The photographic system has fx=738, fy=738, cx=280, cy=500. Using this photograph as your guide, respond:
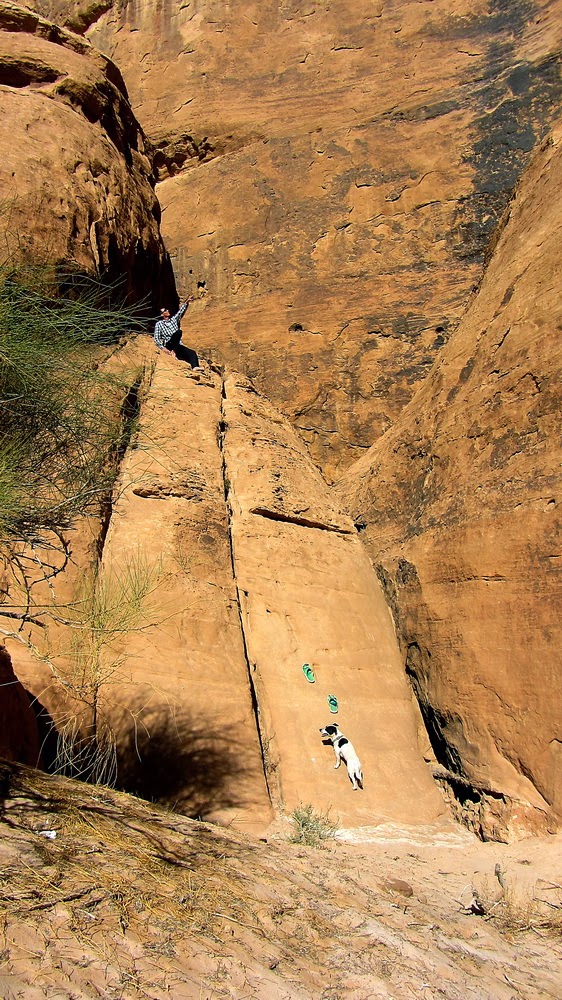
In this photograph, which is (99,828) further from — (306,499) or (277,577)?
(306,499)

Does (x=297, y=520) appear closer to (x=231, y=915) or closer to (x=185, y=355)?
(x=185, y=355)

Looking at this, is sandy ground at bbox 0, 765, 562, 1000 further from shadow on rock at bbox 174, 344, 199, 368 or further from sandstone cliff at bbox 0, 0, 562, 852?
shadow on rock at bbox 174, 344, 199, 368

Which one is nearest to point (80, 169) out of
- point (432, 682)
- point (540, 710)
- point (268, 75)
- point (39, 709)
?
point (39, 709)

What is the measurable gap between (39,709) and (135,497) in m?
2.66

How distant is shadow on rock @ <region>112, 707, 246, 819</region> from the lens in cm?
584

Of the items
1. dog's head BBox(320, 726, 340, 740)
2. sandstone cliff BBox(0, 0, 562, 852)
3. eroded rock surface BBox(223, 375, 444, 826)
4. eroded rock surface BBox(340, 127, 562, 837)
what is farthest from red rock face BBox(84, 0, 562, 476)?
dog's head BBox(320, 726, 340, 740)

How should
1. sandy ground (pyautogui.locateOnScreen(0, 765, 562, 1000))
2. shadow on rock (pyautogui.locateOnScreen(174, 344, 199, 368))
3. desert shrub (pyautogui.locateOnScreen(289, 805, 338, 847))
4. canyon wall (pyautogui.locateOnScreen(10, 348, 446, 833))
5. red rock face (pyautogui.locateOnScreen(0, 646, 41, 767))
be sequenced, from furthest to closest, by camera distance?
shadow on rock (pyautogui.locateOnScreen(174, 344, 199, 368))
canyon wall (pyautogui.locateOnScreen(10, 348, 446, 833))
desert shrub (pyautogui.locateOnScreen(289, 805, 338, 847))
red rock face (pyautogui.locateOnScreen(0, 646, 41, 767))
sandy ground (pyautogui.locateOnScreen(0, 765, 562, 1000))

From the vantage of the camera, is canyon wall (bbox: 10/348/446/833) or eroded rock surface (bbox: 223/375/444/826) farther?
eroded rock surface (bbox: 223/375/444/826)

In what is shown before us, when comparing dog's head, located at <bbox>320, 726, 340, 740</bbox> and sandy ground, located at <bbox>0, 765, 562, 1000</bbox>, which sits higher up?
dog's head, located at <bbox>320, 726, 340, 740</bbox>

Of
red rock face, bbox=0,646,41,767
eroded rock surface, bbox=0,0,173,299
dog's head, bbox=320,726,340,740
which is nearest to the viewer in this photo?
red rock face, bbox=0,646,41,767

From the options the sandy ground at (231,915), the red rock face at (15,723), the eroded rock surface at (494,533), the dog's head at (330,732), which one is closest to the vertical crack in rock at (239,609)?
the dog's head at (330,732)

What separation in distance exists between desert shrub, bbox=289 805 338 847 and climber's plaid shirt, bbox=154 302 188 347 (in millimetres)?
6360

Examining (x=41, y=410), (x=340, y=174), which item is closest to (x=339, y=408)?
(x=340, y=174)

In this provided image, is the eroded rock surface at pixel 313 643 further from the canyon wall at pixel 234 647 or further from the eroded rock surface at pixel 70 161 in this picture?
the eroded rock surface at pixel 70 161
